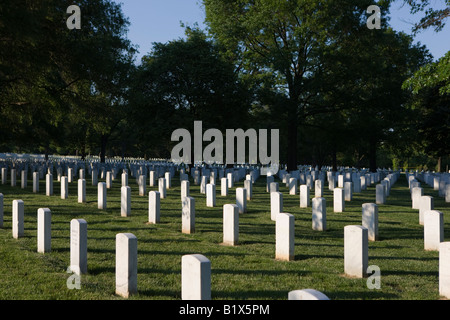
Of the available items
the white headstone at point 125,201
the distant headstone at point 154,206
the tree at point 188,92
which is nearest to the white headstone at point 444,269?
the distant headstone at point 154,206

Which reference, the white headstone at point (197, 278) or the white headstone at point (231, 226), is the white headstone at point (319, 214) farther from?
the white headstone at point (197, 278)

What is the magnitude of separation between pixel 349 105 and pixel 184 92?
12046mm

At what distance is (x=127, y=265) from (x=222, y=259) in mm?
2316

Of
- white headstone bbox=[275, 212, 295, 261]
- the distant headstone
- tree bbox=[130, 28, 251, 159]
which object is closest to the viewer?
white headstone bbox=[275, 212, 295, 261]

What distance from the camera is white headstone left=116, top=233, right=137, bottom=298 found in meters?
5.29

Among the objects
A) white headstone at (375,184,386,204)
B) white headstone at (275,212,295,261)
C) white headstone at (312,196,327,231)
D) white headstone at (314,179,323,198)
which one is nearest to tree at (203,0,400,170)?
white headstone at (314,179,323,198)

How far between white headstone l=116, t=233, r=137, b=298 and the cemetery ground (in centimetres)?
17

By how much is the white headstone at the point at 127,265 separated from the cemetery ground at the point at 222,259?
0.17m

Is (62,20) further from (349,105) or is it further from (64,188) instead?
(349,105)

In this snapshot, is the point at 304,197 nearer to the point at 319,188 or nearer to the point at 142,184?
the point at 319,188

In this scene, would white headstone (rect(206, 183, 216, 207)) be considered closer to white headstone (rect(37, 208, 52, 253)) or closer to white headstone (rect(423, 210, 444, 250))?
white headstone (rect(37, 208, 52, 253))

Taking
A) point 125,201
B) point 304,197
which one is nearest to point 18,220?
point 125,201

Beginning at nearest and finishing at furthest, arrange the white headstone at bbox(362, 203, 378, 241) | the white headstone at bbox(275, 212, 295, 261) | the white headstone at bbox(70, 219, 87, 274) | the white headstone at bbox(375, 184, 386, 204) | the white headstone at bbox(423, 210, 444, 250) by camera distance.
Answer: the white headstone at bbox(70, 219, 87, 274) < the white headstone at bbox(275, 212, 295, 261) < the white headstone at bbox(423, 210, 444, 250) < the white headstone at bbox(362, 203, 378, 241) < the white headstone at bbox(375, 184, 386, 204)

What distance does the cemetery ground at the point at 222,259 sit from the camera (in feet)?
18.1
